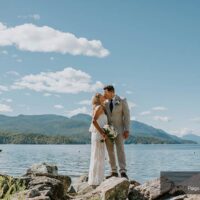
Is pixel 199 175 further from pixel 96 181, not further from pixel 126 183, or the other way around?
pixel 96 181

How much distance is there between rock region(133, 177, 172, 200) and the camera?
35.6ft

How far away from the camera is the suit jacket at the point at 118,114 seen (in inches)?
514

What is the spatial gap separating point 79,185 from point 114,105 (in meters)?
3.18

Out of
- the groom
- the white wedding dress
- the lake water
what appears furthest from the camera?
the lake water

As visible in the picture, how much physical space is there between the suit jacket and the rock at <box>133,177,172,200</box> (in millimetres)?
2211

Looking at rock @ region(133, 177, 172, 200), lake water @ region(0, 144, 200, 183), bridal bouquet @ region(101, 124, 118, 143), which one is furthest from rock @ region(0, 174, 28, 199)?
lake water @ region(0, 144, 200, 183)

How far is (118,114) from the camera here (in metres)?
13.1

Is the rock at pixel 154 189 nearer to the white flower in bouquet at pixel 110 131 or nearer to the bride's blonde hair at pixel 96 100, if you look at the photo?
the white flower in bouquet at pixel 110 131

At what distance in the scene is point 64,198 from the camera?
11.8m

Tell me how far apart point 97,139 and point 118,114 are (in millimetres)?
841

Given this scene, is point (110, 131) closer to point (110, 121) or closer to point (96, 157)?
point (110, 121)

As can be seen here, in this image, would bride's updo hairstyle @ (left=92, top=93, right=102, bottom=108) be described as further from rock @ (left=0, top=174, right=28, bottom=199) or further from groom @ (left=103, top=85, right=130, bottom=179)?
rock @ (left=0, top=174, right=28, bottom=199)

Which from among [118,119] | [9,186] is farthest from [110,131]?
[9,186]

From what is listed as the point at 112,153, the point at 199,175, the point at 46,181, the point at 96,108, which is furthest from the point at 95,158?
the point at 199,175
